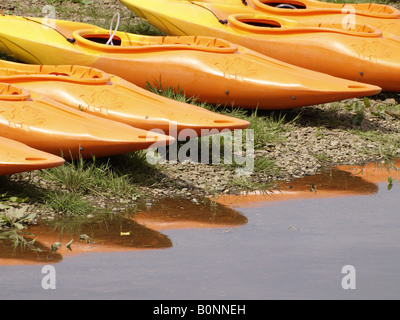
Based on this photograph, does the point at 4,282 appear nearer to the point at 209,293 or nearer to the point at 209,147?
the point at 209,293

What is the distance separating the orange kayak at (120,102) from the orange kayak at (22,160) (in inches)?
38.5

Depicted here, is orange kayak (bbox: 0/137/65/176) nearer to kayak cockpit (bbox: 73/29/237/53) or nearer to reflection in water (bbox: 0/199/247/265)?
reflection in water (bbox: 0/199/247/265)

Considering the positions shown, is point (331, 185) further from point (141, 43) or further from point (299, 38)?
point (141, 43)

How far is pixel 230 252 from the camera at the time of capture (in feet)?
15.5

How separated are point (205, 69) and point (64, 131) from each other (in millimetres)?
1725

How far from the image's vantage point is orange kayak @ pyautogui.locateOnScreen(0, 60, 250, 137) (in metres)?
5.94

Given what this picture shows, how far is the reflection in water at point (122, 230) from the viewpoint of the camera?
15.3ft

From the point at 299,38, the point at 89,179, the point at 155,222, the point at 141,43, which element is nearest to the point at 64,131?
the point at 89,179

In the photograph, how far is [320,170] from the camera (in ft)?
20.6

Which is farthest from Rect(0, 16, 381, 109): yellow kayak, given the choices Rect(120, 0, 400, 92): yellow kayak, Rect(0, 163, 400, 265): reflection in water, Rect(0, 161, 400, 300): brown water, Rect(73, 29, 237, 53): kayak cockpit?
Rect(0, 161, 400, 300): brown water

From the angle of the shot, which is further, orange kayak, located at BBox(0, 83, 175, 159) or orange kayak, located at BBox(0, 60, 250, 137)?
orange kayak, located at BBox(0, 60, 250, 137)

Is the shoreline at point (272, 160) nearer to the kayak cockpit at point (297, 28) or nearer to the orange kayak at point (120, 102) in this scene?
the orange kayak at point (120, 102)

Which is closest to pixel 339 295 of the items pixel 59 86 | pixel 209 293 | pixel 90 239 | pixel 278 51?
pixel 209 293

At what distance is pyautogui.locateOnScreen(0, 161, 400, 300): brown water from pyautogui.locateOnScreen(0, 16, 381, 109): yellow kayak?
1.29 m
